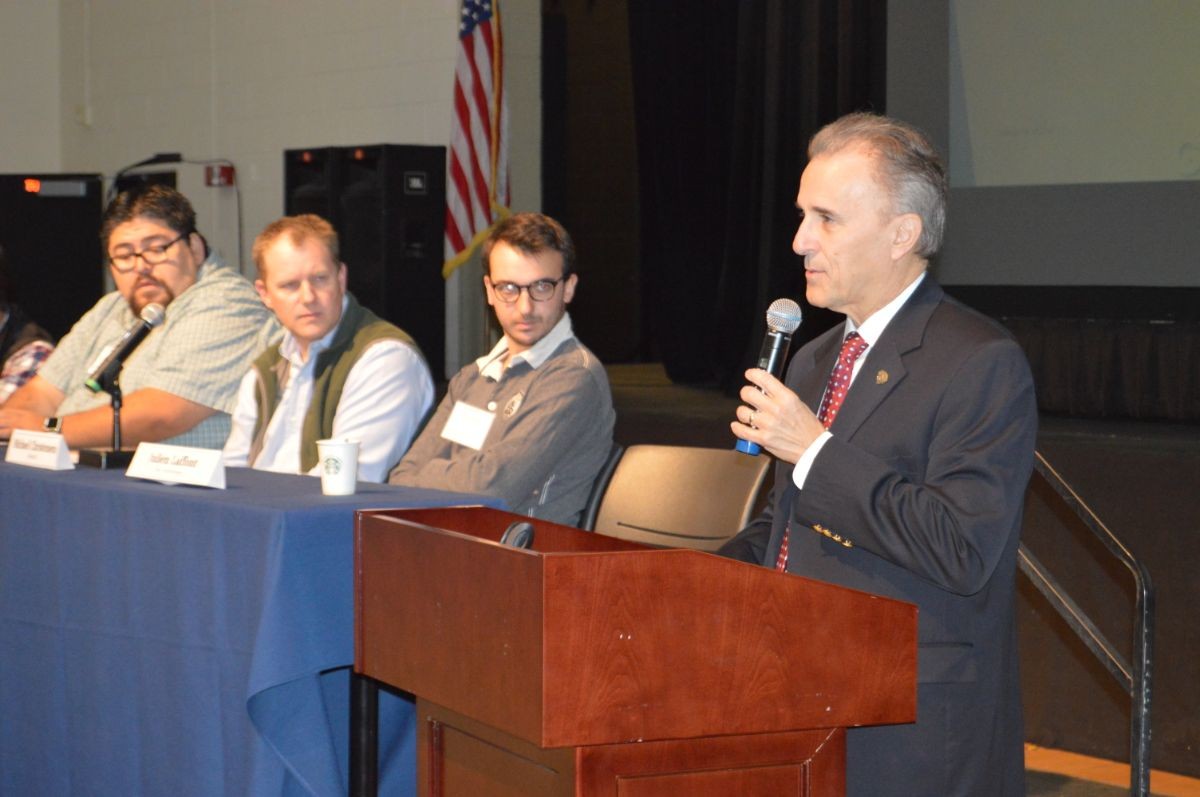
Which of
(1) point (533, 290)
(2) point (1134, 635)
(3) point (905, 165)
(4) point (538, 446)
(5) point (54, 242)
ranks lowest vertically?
(2) point (1134, 635)

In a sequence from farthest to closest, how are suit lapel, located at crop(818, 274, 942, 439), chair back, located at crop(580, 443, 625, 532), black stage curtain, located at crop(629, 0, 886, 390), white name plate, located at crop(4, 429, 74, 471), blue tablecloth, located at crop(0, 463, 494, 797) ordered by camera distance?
black stage curtain, located at crop(629, 0, 886, 390)
chair back, located at crop(580, 443, 625, 532)
white name plate, located at crop(4, 429, 74, 471)
blue tablecloth, located at crop(0, 463, 494, 797)
suit lapel, located at crop(818, 274, 942, 439)

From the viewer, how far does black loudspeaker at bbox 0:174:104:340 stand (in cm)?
836

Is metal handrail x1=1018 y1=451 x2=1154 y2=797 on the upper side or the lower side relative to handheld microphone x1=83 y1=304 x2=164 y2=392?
lower

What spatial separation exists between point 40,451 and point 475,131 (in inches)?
181

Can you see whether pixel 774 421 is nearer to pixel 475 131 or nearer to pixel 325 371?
pixel 325 371

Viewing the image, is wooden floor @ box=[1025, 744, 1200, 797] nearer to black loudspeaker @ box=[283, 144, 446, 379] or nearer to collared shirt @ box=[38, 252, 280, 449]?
collared shirt @ box=[38, 252, 280, 449]

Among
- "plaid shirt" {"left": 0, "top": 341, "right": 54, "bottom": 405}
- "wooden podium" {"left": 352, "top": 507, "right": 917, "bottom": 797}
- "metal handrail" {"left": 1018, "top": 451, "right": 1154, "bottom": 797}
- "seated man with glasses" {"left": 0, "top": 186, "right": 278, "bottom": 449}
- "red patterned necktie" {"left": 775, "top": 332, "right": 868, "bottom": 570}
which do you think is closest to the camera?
"wooden podium" {"left": 352, "top": 507, "right": 917, "bottom": 797}

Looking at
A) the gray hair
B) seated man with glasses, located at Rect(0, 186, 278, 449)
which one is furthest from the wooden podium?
seated man with glasses, located at Rect(0, 186, 278, 449)

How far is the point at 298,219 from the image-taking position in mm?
3309

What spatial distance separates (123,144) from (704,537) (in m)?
7.88

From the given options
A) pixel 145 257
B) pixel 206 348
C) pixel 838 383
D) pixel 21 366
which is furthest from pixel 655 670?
pixel 21 366

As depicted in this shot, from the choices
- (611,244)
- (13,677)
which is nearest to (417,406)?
(13,677)

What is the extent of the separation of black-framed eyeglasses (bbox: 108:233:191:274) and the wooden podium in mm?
2211

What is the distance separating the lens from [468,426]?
3.12 m
